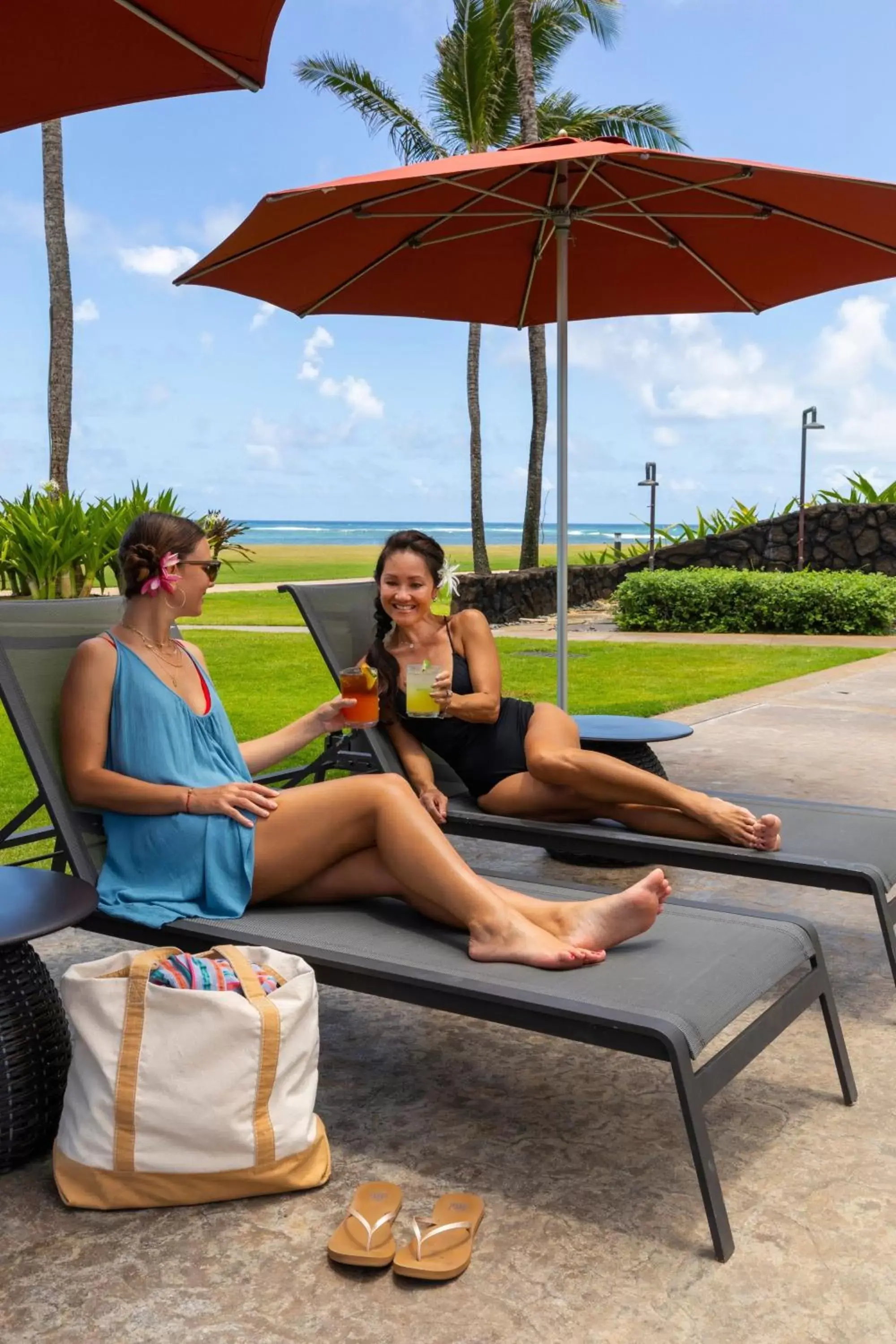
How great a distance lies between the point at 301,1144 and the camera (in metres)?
2.41

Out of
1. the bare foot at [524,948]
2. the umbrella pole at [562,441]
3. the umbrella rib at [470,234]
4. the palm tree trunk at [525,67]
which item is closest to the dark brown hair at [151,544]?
the bare foot at [524,948]

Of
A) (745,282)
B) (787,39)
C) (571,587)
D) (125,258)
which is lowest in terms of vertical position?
(571,587)

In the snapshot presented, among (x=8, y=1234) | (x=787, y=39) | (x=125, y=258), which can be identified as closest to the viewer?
(x=8, y=1234)

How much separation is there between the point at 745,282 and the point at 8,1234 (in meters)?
5.32

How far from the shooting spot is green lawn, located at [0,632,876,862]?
845 centimetres

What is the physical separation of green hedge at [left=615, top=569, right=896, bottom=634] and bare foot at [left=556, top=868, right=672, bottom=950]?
1325 cm

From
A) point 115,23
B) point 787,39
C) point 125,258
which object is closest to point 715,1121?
point 115,23

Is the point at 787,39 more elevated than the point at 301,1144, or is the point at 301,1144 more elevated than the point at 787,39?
the point at 787,39

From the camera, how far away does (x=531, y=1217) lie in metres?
2.36

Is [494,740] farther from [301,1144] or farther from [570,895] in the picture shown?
[301,1144]

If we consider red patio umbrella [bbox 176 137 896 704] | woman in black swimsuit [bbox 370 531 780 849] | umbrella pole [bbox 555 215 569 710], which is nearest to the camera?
woman in black swimsuit [bbox 370 531 780 849]

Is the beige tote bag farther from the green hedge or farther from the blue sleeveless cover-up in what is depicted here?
the green hedge

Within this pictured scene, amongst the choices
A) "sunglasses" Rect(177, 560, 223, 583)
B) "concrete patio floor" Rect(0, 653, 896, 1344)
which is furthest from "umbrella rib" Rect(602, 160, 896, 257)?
"concrete patio floor" Rect(0, 653, 896, 1344)

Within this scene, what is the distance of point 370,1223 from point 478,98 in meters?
25.6
